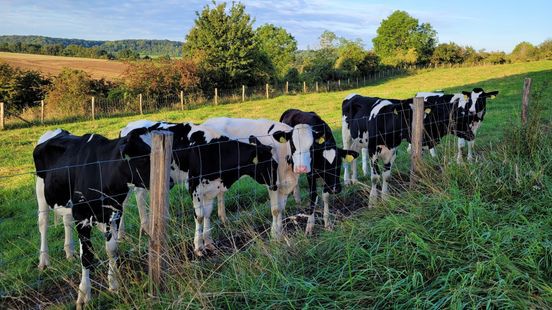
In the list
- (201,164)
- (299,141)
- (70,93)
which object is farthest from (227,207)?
(70,93)

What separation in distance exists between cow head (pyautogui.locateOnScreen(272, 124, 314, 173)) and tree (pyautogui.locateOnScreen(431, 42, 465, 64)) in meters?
74.1

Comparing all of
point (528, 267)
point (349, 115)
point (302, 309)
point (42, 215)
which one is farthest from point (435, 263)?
point (349, 115)

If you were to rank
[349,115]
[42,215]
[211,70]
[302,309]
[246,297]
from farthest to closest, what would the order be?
[211,70], [349,115], [42,215], [246,297], [302,309]

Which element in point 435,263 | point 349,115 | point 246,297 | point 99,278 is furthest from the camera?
point 349,115

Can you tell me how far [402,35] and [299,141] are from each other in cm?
8563

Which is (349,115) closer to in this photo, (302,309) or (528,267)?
(528,267)

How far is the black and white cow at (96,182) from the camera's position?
14.0 feet

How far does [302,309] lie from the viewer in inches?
120

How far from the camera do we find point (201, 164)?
554 centimetres

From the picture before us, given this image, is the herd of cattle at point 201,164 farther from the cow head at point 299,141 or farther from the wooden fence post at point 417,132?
the wooden fence post at point 417,132

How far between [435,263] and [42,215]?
4468 mm

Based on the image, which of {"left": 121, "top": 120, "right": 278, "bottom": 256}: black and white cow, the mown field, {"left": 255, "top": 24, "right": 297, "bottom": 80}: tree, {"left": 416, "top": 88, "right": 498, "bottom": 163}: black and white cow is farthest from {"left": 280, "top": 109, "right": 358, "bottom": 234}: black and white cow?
{"left": 255, "top": 24, "right": 297, "bottom": 80}: tree

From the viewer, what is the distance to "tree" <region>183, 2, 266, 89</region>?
34.4 metres

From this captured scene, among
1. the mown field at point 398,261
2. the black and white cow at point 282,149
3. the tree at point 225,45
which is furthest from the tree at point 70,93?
the mown field at point 398,261
